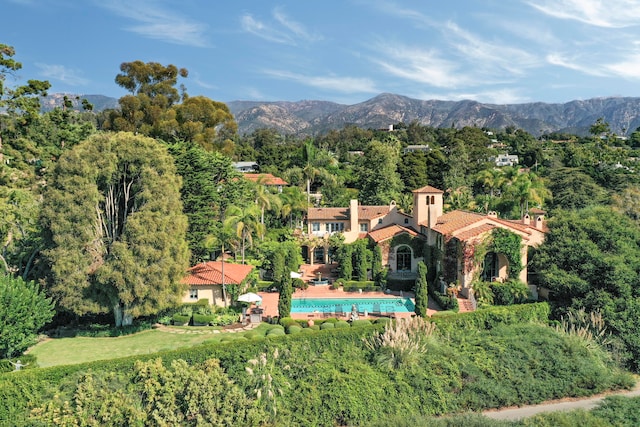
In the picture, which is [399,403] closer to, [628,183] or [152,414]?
[152,414]

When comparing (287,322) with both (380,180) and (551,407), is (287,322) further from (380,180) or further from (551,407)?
(380,180)

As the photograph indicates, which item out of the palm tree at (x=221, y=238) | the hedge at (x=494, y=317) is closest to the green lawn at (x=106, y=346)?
the palm tree at (x=221, y=238)

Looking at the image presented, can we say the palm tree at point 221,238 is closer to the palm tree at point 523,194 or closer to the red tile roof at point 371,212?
the red tile roof at point 371,212

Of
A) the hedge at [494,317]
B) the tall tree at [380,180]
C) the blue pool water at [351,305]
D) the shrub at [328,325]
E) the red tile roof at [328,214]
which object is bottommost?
the blue pool water at [351,305]

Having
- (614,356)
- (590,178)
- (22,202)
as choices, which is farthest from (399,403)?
(590,178)

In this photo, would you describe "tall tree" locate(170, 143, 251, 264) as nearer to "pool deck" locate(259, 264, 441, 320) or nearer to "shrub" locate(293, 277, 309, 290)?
"pool deck" locate(259, 264, 441, 320)

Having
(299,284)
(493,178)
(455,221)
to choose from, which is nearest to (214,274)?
(299,284)
